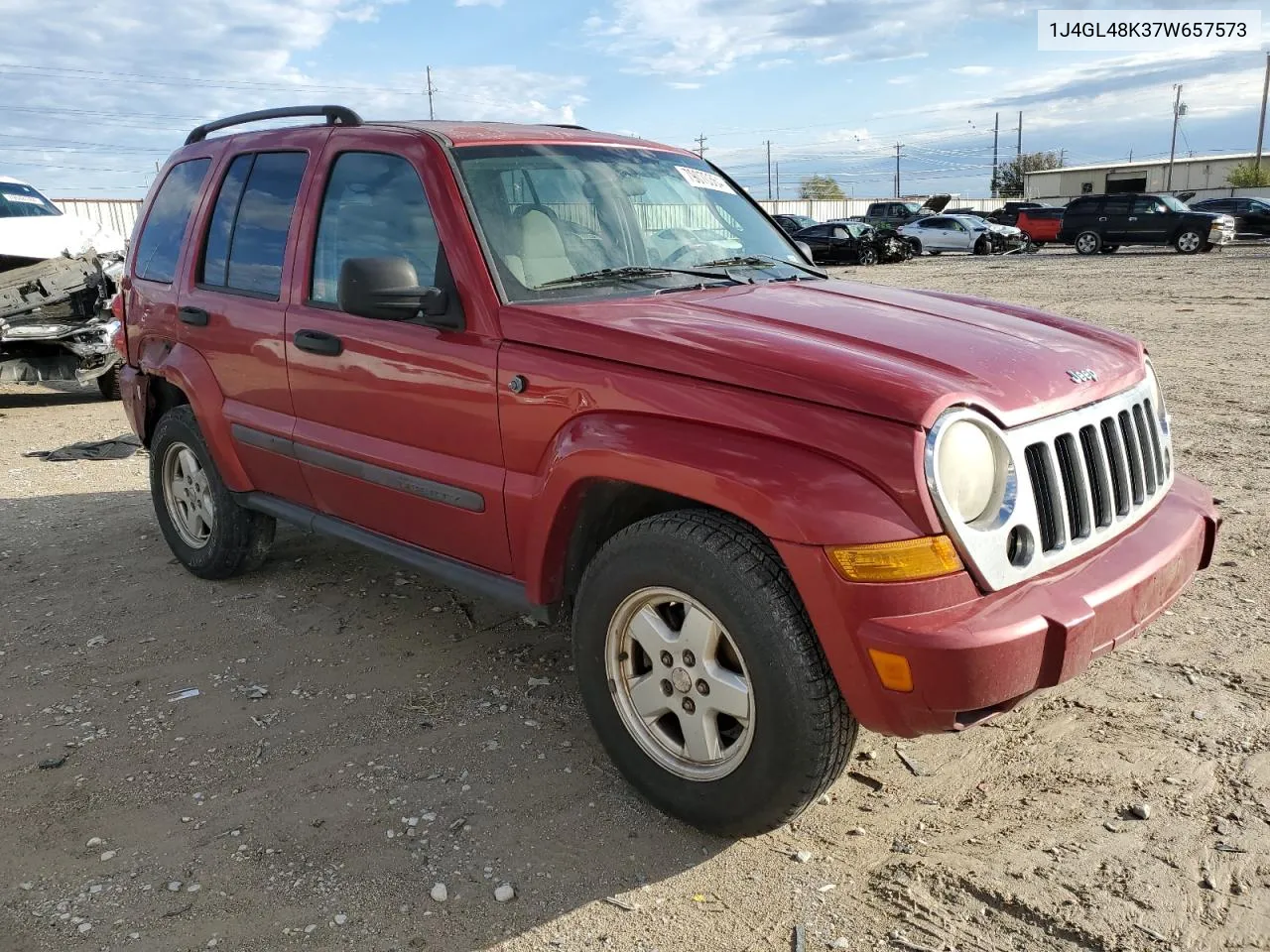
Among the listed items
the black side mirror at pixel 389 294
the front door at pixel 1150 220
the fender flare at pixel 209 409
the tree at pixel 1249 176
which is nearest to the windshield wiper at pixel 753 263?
the black side mirror at pixel 389 294

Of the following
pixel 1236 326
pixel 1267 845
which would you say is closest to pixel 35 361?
pixel 1267 845

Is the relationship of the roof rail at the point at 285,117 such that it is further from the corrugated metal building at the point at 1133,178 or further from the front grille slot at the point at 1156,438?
the corrugated metal building at the point at 1133,178

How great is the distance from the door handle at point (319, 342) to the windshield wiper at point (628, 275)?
89cm

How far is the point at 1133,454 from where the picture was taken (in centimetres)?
298

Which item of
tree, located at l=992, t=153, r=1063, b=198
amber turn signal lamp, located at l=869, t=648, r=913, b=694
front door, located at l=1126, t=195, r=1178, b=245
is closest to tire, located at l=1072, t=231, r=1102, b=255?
front door, located at l=1126, t=195, r=1178, b=245

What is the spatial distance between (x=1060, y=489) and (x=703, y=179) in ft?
7.24

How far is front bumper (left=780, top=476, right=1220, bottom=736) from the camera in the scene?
2.32m

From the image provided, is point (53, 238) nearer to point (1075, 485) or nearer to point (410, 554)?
point (410, 554)

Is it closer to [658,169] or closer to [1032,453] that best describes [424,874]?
[1032,453]

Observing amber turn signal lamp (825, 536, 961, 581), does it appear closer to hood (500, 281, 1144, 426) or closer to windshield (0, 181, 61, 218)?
hood (500, 281, 1144, 426)

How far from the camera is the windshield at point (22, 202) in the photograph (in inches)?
415

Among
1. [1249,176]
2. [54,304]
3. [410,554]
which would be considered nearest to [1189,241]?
[54,304]

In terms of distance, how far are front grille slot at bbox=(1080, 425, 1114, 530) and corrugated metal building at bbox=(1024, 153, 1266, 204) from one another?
2578 inches

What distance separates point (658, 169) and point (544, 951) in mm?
2823
